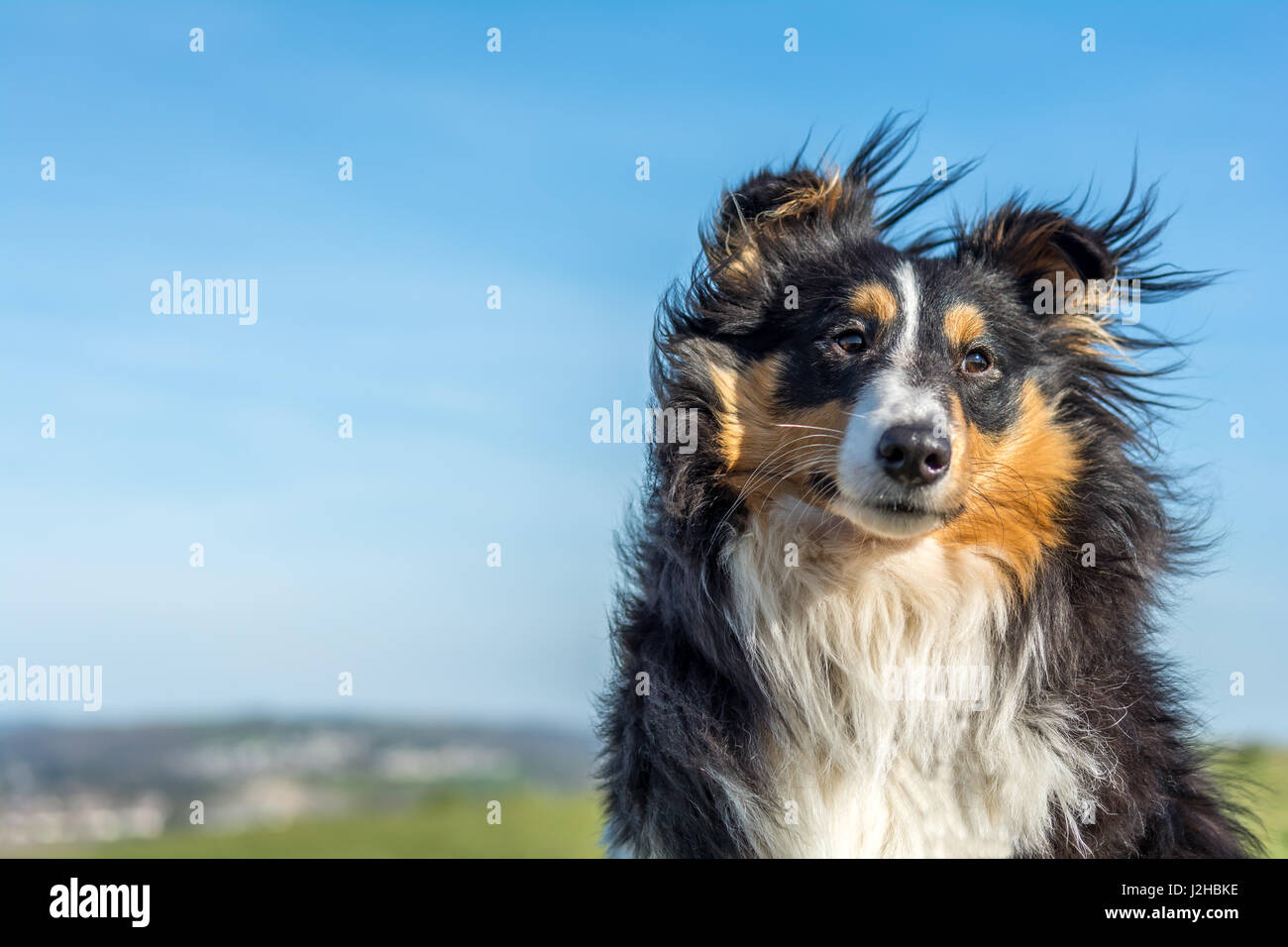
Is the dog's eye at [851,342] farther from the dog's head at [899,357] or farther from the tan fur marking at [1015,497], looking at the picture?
the tan fur marking at [1015,497]

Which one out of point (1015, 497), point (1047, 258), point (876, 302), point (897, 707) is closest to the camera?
point (897, 707)

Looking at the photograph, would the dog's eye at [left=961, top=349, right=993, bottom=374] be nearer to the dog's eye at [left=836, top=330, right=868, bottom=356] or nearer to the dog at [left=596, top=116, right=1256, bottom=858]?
the dog at [left=596, top=116, right=1256, bottom=858]

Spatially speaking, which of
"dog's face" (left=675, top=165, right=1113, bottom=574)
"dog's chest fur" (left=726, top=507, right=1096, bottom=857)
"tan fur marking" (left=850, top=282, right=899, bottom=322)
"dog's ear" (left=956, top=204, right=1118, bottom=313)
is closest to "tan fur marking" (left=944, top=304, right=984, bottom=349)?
"dog's face" (left=675, top=165, right=1113, bottom=574)

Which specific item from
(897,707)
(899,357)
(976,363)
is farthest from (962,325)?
(897,707)

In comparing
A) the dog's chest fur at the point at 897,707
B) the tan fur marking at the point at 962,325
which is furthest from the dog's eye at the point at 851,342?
the dog's chest fur at the point at 897,707

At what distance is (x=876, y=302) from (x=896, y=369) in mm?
382

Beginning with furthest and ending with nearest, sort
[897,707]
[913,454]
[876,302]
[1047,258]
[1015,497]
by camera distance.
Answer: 1. [1047,258]
2. [876,302]
3. [1015,497]
4. [897,707]
5. [913,454]

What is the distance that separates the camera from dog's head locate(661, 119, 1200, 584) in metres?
4.89

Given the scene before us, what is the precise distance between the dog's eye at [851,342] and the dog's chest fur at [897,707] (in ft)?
2.53

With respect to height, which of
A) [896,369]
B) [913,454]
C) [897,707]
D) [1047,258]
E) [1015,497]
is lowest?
[897,707]

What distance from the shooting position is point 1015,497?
5172mm

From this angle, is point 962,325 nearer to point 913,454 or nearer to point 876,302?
point 876,302

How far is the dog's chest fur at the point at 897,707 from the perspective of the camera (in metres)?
4.84
